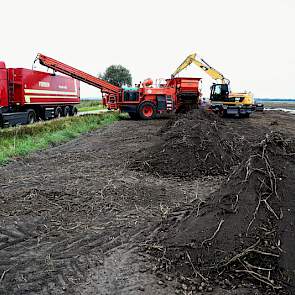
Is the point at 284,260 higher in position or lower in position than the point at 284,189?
lower

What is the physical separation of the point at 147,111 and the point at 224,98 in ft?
19.5

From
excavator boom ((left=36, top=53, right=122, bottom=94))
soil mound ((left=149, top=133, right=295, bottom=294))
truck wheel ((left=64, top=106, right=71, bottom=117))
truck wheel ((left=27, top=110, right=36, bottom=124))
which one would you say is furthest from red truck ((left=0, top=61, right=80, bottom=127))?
soil mound ((left=149, top=133, right=295, bottom=294))

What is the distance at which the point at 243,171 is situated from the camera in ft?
16.8

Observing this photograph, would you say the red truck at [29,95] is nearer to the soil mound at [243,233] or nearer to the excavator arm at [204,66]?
the excavator arm at [204,66]

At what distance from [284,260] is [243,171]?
1.51 metres

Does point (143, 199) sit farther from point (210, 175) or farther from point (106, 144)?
point (106, 144)

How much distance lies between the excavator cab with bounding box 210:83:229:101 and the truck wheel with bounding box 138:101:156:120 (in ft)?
17.8

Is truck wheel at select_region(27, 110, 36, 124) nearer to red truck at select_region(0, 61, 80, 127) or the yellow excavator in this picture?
red truck at select_region(0, 61, 80, 127)

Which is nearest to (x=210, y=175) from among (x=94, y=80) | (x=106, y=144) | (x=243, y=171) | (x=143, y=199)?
(x=143, y=199)

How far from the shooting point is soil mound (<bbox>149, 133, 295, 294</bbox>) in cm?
387

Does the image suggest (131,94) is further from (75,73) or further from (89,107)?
(89,107)

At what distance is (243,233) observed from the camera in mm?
4234

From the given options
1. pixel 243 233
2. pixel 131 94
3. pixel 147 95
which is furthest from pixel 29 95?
pixel 243 233

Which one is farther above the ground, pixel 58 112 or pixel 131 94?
pixel 131 94
